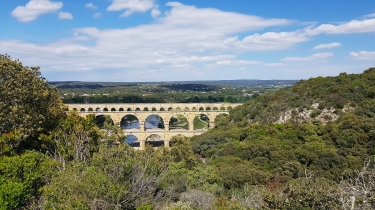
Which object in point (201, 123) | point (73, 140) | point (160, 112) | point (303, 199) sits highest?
point (73, 140)

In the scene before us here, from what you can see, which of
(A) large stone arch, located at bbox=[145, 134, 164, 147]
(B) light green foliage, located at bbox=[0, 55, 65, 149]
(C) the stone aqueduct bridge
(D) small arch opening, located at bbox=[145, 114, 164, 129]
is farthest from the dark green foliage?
(D) small arch opening, located at bbox=[145, 114, 164, 129]

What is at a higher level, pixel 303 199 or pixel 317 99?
pixel 317 99

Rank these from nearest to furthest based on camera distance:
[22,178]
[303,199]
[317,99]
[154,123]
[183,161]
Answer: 1. [303,199]
2. [22,178]
3. [183,161]
4. [317,99]
5. [154,123]

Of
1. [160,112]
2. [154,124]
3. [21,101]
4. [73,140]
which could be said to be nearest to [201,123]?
[154,124]

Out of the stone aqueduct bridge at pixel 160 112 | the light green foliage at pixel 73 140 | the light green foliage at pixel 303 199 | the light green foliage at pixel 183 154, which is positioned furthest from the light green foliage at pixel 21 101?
the stone aqueduct bridge at pixel 160 112

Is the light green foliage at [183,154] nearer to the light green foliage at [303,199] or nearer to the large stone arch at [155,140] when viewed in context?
the light green foliage at [303,199]

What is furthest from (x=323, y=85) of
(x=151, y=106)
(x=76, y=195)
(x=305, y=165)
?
(x=76, y=195)

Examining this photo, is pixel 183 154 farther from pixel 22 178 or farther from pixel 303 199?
pixel 303 199
